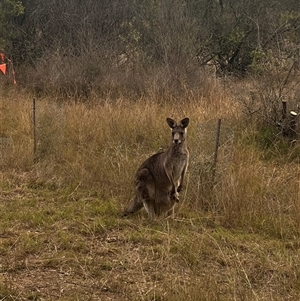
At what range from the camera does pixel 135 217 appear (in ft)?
17.4

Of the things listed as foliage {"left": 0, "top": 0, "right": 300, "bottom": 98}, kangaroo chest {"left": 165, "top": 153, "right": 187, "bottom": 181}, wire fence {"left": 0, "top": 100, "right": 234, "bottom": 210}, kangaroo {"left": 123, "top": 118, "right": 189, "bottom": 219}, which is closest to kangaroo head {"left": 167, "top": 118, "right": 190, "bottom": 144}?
kangaroo {"left": 123, "top": 118, "right": 189, "bottom": 219}

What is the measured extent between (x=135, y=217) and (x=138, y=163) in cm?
144

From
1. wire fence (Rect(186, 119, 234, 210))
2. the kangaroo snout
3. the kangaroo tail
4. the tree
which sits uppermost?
the tree

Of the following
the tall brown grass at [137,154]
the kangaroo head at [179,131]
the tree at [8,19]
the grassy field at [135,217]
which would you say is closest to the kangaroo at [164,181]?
the kangaroo head at [179,131]

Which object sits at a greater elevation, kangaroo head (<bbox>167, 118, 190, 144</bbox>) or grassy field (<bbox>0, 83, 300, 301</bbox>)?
kangaroo head (<bbox>167, 118, 190, 144</bbox>)

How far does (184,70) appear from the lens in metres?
12.0

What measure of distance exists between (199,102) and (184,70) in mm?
2731

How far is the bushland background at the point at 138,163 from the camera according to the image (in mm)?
3883

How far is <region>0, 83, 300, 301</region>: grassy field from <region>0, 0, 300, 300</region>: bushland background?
0.02 metres

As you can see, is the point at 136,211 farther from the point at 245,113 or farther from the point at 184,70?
the point at 184,70

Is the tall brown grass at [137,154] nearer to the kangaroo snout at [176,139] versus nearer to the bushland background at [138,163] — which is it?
the bushland background at [138,163]

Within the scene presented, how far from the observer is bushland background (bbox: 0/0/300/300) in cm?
388

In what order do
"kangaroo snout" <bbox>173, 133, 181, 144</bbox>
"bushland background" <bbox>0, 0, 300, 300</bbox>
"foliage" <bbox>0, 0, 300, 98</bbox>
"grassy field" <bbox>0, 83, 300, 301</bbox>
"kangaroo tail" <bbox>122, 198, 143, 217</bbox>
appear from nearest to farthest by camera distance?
"grassy field" <bbox>0, 83, 300, 301</bbox> → "bushland background" <bbox>0, 0, 300, 300</bbox> → "kangaroo snout" <bbox>173, 133, 181, 144</bbox> → "kangaroo tail" <bbox>122, 198, 143, 217</bbox> → "foliage" <bbox>0, 0, 300, 98</bbox>

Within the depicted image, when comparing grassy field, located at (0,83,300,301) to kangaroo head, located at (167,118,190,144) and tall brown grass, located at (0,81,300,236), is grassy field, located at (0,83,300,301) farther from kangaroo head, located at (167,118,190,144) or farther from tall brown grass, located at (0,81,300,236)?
kangaroo head, located at (167,118,190,144)
